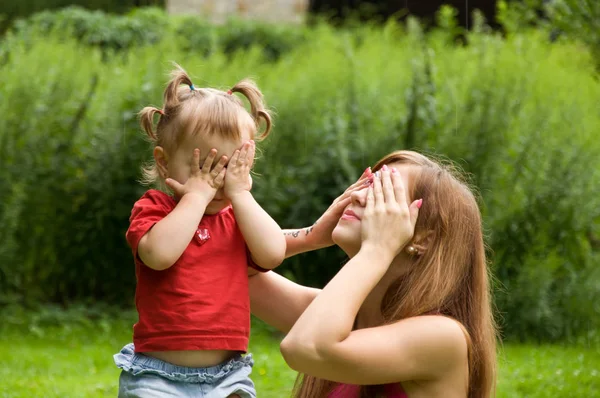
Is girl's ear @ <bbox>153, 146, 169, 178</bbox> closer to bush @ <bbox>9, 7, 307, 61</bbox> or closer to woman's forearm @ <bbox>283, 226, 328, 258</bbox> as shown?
woman's forearm @ <bbox>283, 226, 328, 258</bbox>

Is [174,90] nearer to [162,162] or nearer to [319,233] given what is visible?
[162,162]

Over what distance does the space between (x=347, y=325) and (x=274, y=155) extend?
6.03 m

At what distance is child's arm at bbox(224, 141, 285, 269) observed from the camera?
2.64 m

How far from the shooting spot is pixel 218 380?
2.65 metres

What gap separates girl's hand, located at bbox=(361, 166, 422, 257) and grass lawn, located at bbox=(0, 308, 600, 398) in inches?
118

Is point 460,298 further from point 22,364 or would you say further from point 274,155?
point 274,155

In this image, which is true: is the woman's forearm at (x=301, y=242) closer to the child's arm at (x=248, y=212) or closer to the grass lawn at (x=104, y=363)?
the child's arm at (x=248, y=212)

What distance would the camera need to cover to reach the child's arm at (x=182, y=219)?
2.54 metres

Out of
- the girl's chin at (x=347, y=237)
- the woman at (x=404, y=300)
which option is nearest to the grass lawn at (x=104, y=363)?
the woman at (x=404, y=300)

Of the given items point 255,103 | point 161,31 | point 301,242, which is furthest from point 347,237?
point 161,31


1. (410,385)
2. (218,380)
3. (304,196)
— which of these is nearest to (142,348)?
(218,380)

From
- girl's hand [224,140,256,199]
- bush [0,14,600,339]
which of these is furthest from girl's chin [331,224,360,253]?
bush [0,14,600,339]

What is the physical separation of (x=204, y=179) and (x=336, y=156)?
18.0 ft

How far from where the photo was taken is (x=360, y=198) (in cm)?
261
